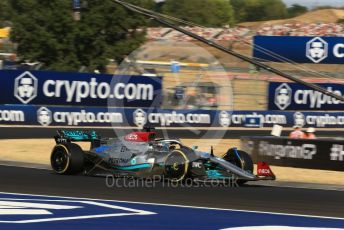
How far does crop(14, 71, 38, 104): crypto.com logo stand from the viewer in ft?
84.2

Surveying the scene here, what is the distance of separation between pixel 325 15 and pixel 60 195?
325 ft

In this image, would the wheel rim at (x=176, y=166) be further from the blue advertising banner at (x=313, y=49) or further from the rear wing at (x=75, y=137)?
the blue advertising banner at (x=313, y=49)

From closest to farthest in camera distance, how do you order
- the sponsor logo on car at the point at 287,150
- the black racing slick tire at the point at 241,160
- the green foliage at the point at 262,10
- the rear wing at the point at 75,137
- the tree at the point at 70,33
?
the black racing slick tire at the point at 241,160, the rear wing at the point at 75,137, the sponsor logo on car at the point at 287,150, the tree at the point at 70,33, the green foliage at the point at 262,10

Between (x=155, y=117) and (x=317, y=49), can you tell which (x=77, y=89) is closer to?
(x=155, y=117)

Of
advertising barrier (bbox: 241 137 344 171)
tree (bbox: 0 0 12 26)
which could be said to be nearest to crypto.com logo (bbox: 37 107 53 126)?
advertising barrier (bbox: 241 137 344 171)

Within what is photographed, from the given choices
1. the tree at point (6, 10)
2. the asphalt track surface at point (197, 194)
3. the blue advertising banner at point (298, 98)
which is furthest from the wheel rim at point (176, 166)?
the tree at point (6, 10)

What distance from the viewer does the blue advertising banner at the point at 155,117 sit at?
24.9 meters

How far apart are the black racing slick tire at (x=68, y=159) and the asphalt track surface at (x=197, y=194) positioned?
22cm

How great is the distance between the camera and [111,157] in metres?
12.4

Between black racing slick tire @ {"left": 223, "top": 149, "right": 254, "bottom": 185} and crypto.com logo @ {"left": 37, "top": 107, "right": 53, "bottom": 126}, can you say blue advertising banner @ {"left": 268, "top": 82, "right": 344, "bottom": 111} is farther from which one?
black racing slick tire @ {"left": 223, "top": 149, "right": 254, "bottom": 185}

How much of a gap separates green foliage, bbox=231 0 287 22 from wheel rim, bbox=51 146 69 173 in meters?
133

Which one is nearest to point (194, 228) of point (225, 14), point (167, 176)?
point (167, 176)

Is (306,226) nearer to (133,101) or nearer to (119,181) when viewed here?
(119,181)

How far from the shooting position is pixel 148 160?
39.4 feet
